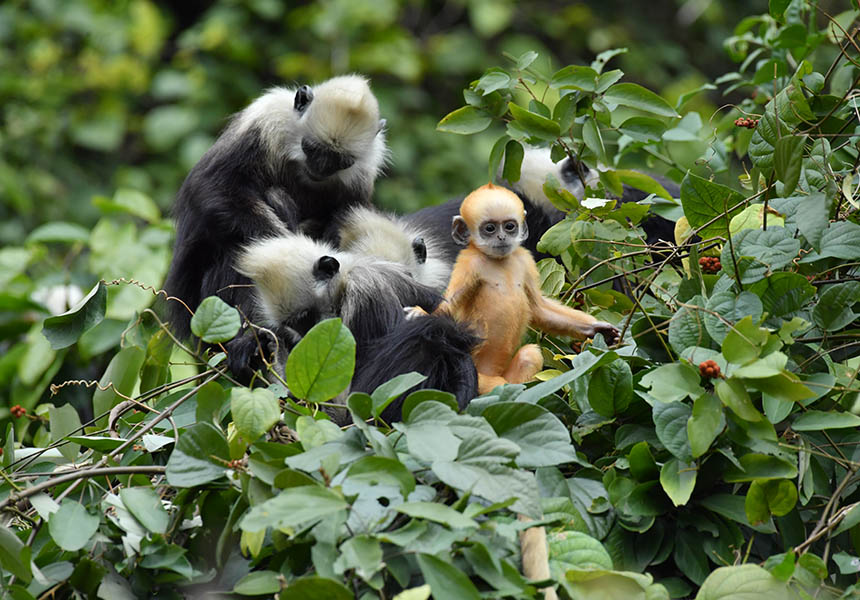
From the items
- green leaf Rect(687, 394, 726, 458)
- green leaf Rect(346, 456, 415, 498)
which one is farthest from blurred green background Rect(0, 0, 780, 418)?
green leaf Rect(346, 456, 415, 498)

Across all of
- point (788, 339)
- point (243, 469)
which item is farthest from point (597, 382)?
point (243, 469)

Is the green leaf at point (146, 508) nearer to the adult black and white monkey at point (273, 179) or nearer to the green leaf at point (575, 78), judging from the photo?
the adult black and white monkey at point (273, 179)

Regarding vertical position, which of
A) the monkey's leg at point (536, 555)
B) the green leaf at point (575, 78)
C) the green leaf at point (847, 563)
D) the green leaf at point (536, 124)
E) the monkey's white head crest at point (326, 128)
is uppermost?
the green leaf at point (575, 78)

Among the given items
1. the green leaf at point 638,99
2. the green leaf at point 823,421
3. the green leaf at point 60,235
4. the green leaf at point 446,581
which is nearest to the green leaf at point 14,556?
→ the green leaf at point 446,581

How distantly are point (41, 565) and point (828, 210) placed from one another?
1215 mm

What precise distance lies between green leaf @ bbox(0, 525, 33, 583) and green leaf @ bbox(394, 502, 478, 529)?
49 centimetres

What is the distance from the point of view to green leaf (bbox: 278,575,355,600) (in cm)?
108

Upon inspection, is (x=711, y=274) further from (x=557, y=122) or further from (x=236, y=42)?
(x=236, y=42)

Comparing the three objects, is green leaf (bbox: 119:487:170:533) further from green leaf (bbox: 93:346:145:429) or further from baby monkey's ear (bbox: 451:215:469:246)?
baby monkey's ear (bbox: 451:215:469:246)

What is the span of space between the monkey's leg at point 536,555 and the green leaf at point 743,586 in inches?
7.1

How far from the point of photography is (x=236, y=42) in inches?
216

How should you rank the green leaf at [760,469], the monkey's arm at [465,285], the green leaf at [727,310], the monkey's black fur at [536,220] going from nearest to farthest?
the green leaf at [760,469] < the green leaf at [727,310] < the monkey's arm at [465,285] < the monkey's black fur at [536,220]

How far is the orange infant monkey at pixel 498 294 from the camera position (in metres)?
1.88

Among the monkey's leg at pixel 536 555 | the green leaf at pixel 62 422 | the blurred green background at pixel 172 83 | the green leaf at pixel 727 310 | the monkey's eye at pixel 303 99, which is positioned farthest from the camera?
the blurred green background at pixel 172 83
